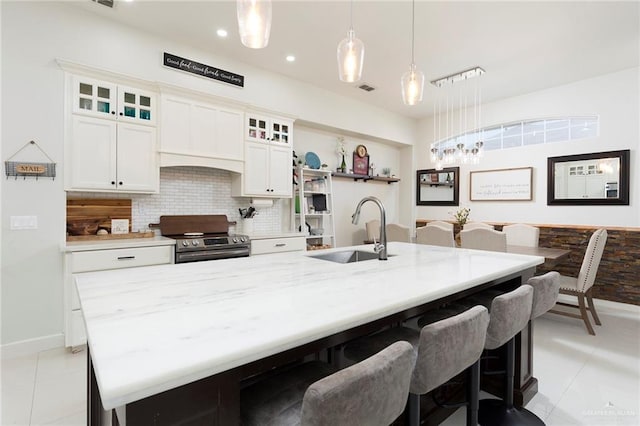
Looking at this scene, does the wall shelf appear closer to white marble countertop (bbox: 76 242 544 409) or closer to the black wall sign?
the black wall sign

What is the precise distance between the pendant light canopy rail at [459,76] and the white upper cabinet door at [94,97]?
4.07 m

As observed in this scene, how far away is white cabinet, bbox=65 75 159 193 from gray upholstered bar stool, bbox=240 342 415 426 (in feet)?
9.12

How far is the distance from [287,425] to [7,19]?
3.83 m

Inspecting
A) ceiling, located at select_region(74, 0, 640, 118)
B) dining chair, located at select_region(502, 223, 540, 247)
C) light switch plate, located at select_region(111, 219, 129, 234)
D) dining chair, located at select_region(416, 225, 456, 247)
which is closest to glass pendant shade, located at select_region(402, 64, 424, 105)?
ceiling, located at select_region(74, 0, 640, 118)

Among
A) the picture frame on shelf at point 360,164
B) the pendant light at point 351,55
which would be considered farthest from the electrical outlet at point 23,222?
the picture frame on shelf at point 360,164

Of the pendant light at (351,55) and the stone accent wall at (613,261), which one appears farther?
the stone accent wall at (613,261)

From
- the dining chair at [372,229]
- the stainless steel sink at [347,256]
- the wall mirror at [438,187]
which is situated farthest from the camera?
the wall mirror at [438,187]

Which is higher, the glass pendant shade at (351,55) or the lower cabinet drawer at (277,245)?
the glass pendant shade at (351,55)

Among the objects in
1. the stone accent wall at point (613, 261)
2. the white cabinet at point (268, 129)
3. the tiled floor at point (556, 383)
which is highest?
the white cabinet at point (268, 129)

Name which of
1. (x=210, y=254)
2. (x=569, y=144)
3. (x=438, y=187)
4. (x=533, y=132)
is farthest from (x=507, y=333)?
(x=438, y=187)

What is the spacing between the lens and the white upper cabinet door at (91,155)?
2908mm

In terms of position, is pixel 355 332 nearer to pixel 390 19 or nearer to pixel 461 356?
pixel 461 356

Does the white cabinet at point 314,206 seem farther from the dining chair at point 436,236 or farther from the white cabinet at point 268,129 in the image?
the dining chair at point 436,236

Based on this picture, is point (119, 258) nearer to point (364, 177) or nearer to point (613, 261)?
point (364, 177)
